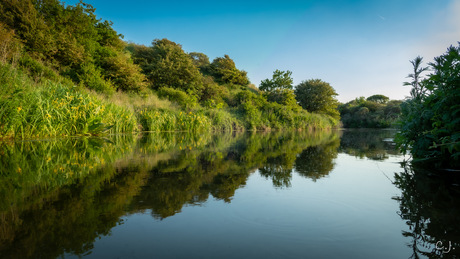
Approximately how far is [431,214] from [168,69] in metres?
19.5

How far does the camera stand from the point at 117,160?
3.16 m

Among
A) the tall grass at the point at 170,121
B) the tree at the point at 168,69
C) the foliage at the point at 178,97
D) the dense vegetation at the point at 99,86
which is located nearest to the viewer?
the dense vegetation at the point at 99,86

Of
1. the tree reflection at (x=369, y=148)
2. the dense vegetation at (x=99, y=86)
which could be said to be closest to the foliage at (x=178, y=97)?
the dense vegetation at (x=99, y=86)

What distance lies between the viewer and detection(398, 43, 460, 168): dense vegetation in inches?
97.6

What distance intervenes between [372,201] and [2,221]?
2.16m

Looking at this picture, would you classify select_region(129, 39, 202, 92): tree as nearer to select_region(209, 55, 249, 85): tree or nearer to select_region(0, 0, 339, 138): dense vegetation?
select_region(0, 0, 339, 138): dense vegetation

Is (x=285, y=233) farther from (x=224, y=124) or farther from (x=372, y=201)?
(x=224, y=124)

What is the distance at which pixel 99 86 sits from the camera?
1277 centimetres

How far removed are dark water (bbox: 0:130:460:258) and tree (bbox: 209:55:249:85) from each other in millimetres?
25885

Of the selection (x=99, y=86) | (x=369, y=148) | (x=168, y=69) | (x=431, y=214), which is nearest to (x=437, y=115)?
(x=431, y=214)

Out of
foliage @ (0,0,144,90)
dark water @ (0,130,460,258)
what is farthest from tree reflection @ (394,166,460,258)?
foliage @ (0,0,144,90)

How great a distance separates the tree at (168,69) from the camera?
1898cm

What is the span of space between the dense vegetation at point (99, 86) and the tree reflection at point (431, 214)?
20.6ft

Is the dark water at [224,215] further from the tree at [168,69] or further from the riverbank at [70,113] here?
the tree at [168,69]
